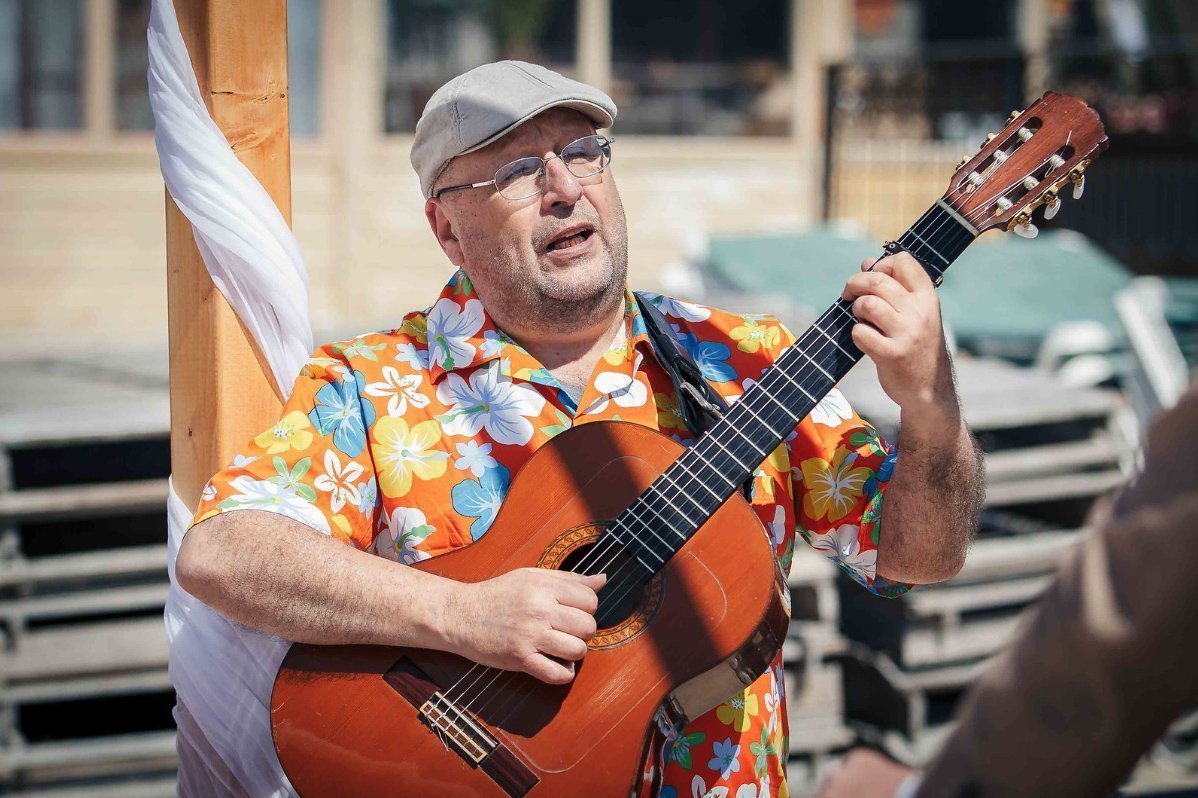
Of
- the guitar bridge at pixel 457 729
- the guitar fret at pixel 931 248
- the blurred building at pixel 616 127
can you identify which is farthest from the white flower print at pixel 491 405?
the blurred building at pixel 616 127

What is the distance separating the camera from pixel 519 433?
1.90 metres

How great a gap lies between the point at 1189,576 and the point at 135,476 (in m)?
3.39

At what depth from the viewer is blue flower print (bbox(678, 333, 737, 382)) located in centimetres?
196

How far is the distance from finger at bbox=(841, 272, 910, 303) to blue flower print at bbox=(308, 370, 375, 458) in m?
0.77

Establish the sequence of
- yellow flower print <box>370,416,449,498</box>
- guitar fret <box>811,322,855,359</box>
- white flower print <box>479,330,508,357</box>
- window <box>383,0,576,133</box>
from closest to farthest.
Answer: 1. guitar fret <box>811,322,855,359</box>
2. yellow flower print <box>370,416,449,498</box>
3. white flower print <box>479,330,508,357</box>
4. window <box>383,0,576,133</box>

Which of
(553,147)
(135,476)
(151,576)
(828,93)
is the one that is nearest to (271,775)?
(553,147)

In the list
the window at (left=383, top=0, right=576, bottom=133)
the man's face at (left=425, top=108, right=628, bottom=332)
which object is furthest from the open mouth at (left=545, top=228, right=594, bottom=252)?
the window at (left=383, top=0, right=576, bottom=133)

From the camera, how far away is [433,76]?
28.2ft

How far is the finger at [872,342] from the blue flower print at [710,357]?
34 cm

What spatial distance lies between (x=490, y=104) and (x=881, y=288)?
0.70 m

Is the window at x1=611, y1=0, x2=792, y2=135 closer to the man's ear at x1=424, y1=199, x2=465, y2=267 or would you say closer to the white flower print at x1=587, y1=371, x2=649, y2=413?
the man's ear at x1=424, y1=199, x2=465, y2=267

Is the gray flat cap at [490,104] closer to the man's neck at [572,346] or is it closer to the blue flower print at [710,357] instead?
the man's neck at [572,346]

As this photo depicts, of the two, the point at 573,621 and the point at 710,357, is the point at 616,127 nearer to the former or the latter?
the point at 710,357

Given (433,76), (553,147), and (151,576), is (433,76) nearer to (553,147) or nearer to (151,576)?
(151,576)
